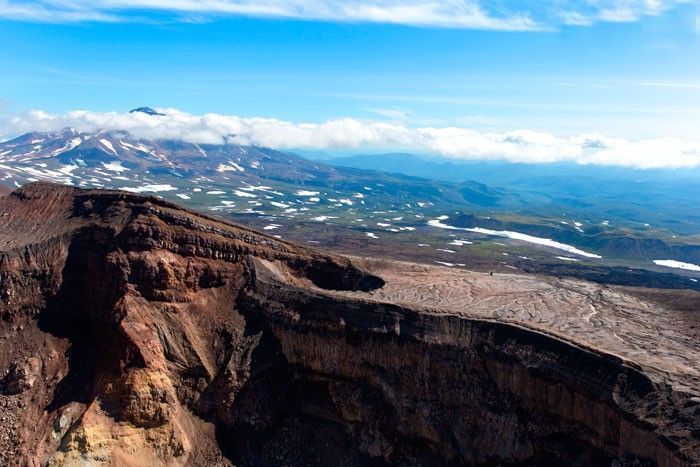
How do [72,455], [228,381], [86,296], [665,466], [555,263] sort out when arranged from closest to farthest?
[665,466]
[72,455]
[228,381]
[86,296]
[555,263]

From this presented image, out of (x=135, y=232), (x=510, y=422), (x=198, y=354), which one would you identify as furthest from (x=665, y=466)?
(x=135, y=232)

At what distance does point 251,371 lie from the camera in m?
40.8

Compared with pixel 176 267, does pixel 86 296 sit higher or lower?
lower

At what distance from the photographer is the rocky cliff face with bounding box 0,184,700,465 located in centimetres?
3359

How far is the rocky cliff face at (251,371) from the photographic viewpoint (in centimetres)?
3359

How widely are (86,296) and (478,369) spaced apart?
99.0 feet

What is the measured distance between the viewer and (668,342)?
38500mm

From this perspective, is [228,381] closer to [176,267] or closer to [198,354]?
[198,354]

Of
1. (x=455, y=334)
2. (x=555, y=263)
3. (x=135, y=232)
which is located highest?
(x=135, y=232)

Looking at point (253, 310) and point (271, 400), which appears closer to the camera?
point (271, 400)

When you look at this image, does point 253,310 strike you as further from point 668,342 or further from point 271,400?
point 668,342

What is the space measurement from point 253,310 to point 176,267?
271 inches

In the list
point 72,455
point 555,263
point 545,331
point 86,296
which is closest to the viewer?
point 72,455

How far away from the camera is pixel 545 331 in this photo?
121ft
